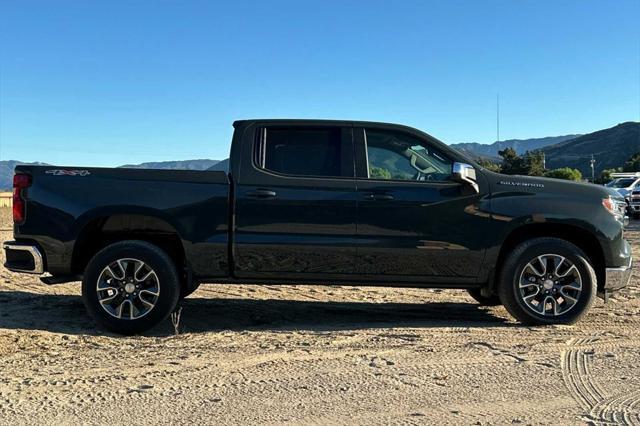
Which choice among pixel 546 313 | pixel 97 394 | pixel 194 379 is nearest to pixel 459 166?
pixel 546 313

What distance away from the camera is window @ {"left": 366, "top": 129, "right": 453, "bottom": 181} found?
5.62 metres

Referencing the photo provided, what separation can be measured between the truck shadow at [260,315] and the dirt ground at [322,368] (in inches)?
0.9

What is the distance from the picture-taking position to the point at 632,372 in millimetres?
4234

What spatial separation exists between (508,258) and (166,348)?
3.25 meters

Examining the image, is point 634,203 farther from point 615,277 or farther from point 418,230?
point 418,230

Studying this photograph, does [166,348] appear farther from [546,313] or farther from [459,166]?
[546,313]

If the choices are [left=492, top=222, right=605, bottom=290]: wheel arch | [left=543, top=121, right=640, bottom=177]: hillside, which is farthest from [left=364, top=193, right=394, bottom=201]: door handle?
[left=543, top=121, right=640, bottom=177]: hillside

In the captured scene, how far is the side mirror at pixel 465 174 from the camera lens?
5328 mm

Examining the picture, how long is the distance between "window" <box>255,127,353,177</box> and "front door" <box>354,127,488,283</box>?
288 millimetres

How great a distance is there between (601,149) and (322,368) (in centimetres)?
14131

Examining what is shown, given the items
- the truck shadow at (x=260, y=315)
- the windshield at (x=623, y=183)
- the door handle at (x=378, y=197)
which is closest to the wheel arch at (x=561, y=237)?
the truck shadow at (x=260, y=315)

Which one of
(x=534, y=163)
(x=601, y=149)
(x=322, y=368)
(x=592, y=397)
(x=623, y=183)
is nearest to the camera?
(x=592, y=397)

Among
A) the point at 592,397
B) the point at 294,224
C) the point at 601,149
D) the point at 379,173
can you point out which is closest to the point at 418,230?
the point at 379,173

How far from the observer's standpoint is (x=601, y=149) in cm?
12975
